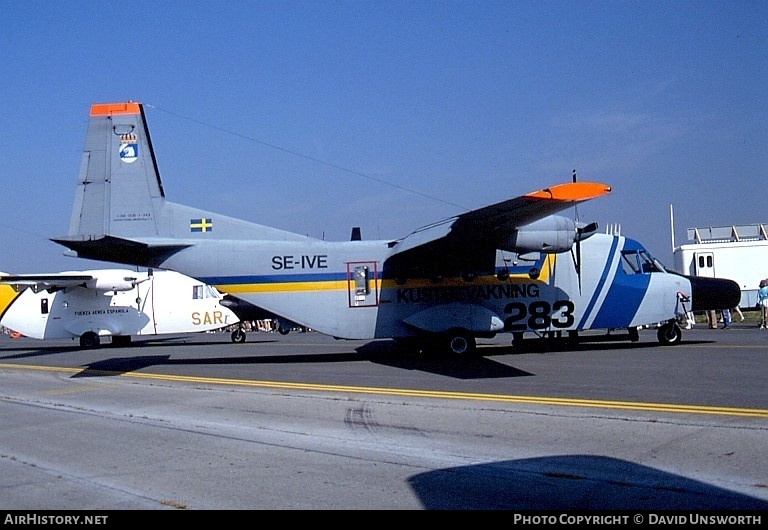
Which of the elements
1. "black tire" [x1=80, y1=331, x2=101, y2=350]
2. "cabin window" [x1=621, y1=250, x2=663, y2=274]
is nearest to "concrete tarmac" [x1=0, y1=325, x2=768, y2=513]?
"cabin window" [x1=621, y1=250, x2=663, y2=274]

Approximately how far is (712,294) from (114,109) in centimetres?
1625

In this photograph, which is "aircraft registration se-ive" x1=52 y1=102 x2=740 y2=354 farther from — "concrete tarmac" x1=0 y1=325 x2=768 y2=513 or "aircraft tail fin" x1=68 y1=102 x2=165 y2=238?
"concrete tarmac" x1=0 y1=325 x2=768 y2=513

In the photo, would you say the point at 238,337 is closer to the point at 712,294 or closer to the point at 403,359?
the point at 403,359

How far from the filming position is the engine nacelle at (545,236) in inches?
623

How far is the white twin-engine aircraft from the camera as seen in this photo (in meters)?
30.0

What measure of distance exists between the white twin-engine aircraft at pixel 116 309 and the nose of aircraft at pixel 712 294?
1859 cm

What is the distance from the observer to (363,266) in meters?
17.4

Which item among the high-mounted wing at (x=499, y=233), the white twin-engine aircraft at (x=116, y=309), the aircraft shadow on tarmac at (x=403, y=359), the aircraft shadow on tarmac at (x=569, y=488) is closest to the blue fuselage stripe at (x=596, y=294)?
the aircraft shadow on tarmac at (x=403, y=359)

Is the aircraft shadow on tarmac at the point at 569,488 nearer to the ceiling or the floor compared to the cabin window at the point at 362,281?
nearer to the floor

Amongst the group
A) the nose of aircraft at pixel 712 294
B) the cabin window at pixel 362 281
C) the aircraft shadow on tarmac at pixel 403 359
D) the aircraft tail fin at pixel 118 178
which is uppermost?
the aircraft tail fin at pixel 118 178

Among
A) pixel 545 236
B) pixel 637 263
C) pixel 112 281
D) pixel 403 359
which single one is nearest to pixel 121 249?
pixel 403 359

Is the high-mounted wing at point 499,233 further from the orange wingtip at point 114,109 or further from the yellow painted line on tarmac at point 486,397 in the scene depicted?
the orange wingtip at point 114,109

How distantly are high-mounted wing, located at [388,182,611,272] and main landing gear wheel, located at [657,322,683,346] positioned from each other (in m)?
3.86

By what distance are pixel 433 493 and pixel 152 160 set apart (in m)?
13.6
